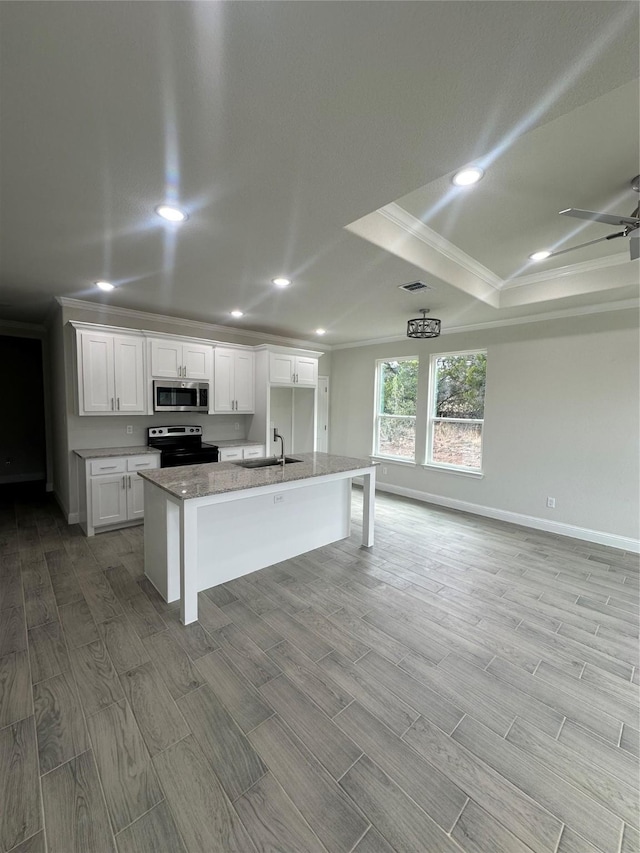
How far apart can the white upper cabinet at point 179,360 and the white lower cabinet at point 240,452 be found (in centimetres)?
104

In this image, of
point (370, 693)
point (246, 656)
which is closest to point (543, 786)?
point (370, 693)

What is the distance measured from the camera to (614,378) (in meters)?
3.81

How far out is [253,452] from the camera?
206 inches

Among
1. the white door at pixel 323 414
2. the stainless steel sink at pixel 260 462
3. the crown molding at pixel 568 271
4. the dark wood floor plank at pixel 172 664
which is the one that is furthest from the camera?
the white door at pixel 323 414

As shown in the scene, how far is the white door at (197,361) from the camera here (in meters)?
4.68

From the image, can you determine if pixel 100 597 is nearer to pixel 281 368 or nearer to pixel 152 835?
pixel 152 835

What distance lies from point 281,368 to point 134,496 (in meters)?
2.65

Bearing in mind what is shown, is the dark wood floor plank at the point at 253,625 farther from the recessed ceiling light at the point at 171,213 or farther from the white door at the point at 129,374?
the white door at the point at 129,374

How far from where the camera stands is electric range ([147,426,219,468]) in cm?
430

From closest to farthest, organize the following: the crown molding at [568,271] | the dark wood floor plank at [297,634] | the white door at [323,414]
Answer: the dark wood floor plank at [297,634], the crown molding at [568,271], the white door at [323,414]

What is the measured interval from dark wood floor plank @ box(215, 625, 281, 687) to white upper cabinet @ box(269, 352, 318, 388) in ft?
11.8

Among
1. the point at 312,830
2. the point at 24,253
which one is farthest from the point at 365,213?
the point at 312,830

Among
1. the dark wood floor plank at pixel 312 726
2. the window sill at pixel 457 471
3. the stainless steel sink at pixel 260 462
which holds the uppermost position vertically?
the stainless steel sink at pixel 260 462

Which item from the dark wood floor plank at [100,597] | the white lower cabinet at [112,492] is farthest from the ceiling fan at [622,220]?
the white lower cabinet at [112,492]
